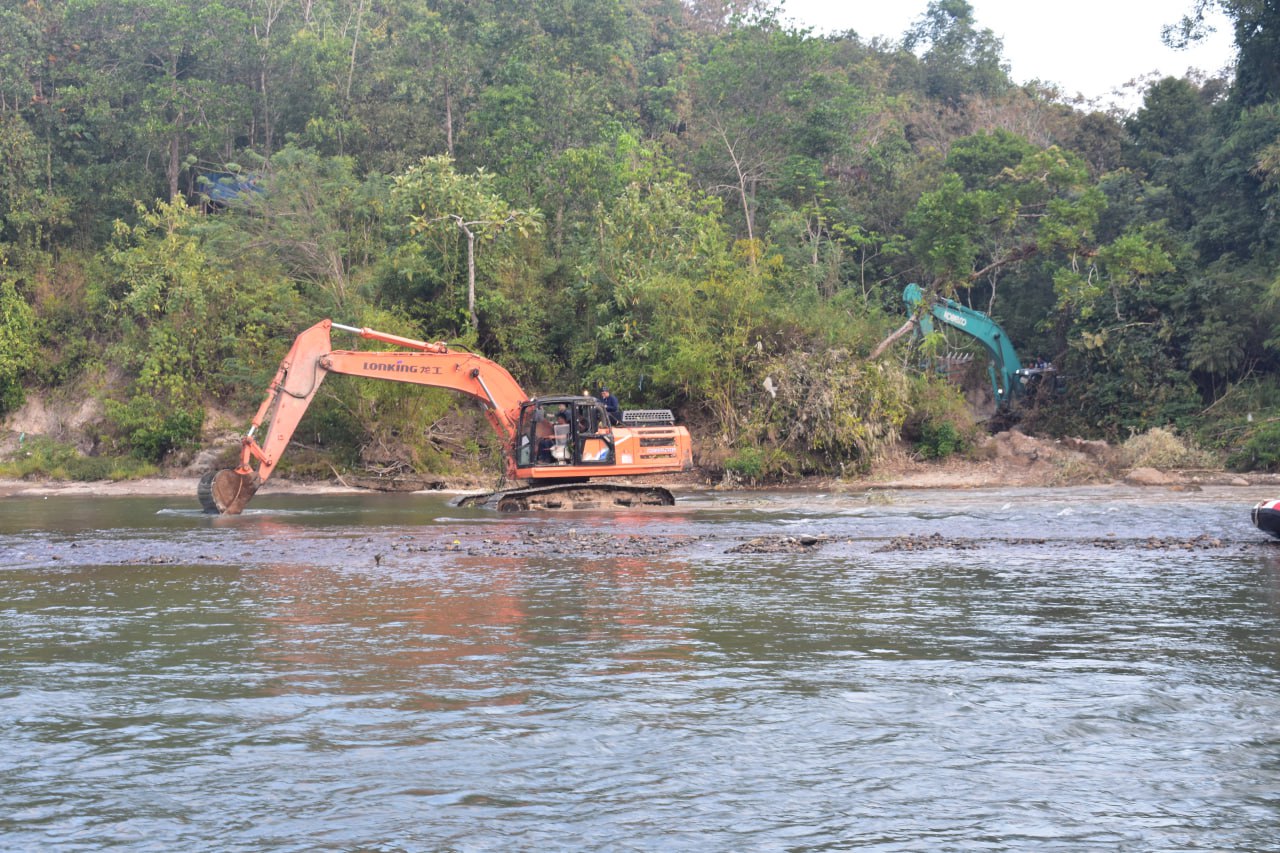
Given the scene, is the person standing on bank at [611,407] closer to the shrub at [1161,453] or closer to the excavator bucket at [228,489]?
the excavator bucket at [228,489]

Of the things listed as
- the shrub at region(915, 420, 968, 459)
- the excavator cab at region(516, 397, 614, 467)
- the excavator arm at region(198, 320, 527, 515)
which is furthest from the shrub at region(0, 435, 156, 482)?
the shrub at region(915, 420, 968, 459)

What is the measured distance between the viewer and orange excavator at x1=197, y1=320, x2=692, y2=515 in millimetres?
25453

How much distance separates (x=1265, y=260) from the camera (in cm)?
3638

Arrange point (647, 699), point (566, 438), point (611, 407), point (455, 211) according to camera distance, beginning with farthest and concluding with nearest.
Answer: point (455, 211), point (611, 407), point (566, 438), point (647, 699)

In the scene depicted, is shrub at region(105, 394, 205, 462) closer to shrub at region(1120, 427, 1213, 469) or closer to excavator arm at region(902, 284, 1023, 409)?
excavator arm at region(902, 284, 1023, 409)

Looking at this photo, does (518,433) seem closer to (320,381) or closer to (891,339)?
(320,381)

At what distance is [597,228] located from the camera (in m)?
40.5

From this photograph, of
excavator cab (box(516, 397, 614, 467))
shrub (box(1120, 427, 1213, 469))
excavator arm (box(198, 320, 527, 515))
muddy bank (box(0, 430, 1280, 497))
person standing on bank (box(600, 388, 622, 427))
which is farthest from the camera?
shrub (box(1120, 427, 1213, 469))

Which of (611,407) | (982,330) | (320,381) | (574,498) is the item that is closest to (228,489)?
(320,381)

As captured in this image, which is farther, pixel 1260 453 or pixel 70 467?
pixel 70 467

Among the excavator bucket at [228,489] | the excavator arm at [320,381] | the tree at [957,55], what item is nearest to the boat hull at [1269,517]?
the excavator arm at [320,381]

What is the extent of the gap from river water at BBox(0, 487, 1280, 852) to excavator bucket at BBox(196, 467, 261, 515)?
7.09 meters

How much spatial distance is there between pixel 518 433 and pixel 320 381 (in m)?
4.16

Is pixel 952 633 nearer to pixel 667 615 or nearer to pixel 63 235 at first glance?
Result: pixel 667 615
